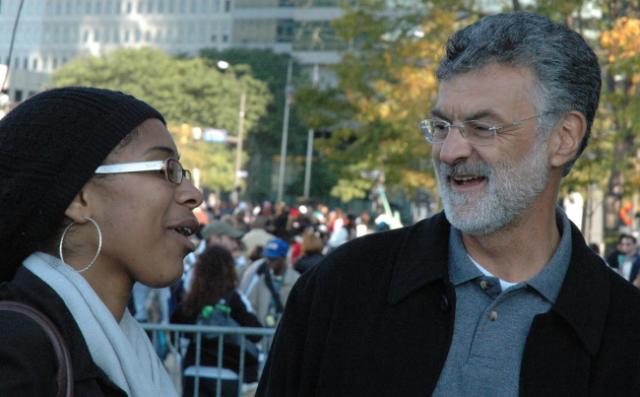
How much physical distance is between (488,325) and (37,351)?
1.23m

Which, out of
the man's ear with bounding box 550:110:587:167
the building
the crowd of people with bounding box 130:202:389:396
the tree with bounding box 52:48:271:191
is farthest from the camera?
the building

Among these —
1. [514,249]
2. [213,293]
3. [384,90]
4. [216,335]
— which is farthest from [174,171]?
[384,90]

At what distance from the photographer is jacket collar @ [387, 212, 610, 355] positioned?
3496 millimetres

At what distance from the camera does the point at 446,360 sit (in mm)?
3475

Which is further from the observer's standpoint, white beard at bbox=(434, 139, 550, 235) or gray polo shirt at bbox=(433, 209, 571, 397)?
white beard at bbox=(434, 139, 550, 235)

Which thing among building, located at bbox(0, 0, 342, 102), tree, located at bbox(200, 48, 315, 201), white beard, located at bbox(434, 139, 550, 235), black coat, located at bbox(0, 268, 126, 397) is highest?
building, located at bbox(0, 0, 342, 102)

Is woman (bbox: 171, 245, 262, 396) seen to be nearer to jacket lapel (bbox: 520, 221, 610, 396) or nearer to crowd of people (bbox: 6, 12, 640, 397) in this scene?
crowd of people (bbox: 6, 12, 640, 397)

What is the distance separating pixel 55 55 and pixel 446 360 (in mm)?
135432

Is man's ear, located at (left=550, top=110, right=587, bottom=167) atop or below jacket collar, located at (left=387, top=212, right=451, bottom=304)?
atop

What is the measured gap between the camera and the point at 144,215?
10.9ft

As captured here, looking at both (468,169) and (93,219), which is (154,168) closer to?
(93,219)

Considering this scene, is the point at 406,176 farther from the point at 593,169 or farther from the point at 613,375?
the point at 613,375

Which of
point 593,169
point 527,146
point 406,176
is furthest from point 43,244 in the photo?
point 406,176

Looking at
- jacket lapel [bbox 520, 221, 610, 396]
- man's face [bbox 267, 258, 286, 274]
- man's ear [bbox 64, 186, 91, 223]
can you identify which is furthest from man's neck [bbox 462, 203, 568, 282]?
man's face [bbox 267, 258, 286, 274]
